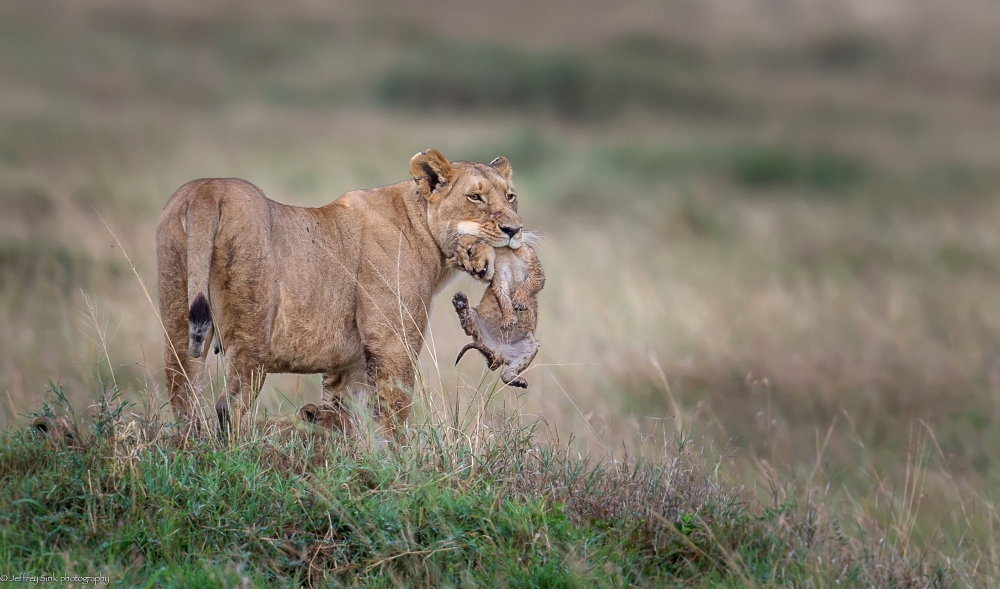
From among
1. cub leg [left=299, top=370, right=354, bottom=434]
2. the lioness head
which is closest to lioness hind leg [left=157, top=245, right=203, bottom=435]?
cub leg [left=299, top=370, right=354, bottom=434]

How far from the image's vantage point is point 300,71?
32.2 metres

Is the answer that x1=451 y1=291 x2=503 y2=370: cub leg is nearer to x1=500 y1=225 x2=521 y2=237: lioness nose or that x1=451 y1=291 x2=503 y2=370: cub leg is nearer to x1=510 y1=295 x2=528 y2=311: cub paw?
x1=510 y1=295 x2=528 y2=311: cub paw

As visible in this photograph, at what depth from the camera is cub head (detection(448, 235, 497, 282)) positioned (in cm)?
487

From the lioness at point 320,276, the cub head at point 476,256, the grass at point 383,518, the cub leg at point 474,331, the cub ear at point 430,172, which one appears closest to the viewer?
the grass at point 383,518

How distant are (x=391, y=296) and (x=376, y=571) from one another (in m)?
1.47

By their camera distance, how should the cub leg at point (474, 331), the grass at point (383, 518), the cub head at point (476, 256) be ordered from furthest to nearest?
the cub head at point (476, 256)
the cub leg at point (474, 331)
the grass at point (383, 518)

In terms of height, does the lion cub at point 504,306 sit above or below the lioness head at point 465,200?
below

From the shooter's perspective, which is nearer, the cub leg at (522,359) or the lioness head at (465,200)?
the cub leg at (522,359)

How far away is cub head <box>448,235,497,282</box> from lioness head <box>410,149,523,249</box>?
0.20 ft

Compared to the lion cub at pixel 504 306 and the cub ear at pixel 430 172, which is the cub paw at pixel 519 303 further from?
the cub ear at pixel 430 172

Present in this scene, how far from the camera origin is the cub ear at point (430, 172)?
16.9ft

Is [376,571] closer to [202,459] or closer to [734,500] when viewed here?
[202,459]

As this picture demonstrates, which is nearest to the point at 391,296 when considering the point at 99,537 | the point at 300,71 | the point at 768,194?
the point at 99,537

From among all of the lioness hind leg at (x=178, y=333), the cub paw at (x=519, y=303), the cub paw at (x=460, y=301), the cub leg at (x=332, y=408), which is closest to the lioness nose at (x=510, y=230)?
the cub paw at (x=519, y=303)
